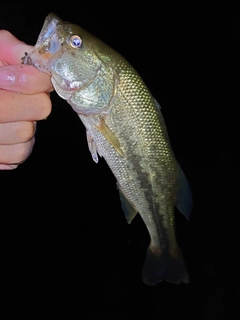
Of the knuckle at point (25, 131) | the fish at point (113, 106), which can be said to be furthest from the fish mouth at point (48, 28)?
the knuckle at point (25, 131)

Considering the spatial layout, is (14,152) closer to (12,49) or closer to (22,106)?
(22,106)

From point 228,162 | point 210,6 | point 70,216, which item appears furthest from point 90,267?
point 210,6

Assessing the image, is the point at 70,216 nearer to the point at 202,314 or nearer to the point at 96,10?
the point at 202,314

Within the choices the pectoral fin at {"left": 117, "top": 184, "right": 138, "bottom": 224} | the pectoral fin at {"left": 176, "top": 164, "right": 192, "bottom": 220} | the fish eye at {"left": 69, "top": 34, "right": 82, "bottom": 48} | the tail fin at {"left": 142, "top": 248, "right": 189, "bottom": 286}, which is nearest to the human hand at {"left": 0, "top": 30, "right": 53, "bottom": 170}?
the fish eye at {"left": 69, "top": 34, "right": 82, "bottom": 48}

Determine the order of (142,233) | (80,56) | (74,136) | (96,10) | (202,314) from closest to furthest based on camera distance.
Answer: (80,56), (202,314), (142,233), (74,136), (96,10)

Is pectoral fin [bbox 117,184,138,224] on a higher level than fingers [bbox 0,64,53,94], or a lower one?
lower

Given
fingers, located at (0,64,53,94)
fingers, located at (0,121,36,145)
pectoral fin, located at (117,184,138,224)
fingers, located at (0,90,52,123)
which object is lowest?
pectoral fin, located at (117,184,138,224)

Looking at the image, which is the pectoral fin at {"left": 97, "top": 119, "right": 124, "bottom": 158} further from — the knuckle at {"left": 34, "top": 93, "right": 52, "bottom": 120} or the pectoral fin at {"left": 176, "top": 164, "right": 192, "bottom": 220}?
the pectoral fin at {"left": 176, "top": 164, "right": 192, "bottom": 220}

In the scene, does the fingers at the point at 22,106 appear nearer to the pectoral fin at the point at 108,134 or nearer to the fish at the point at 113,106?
the fish at the point at 113,106
